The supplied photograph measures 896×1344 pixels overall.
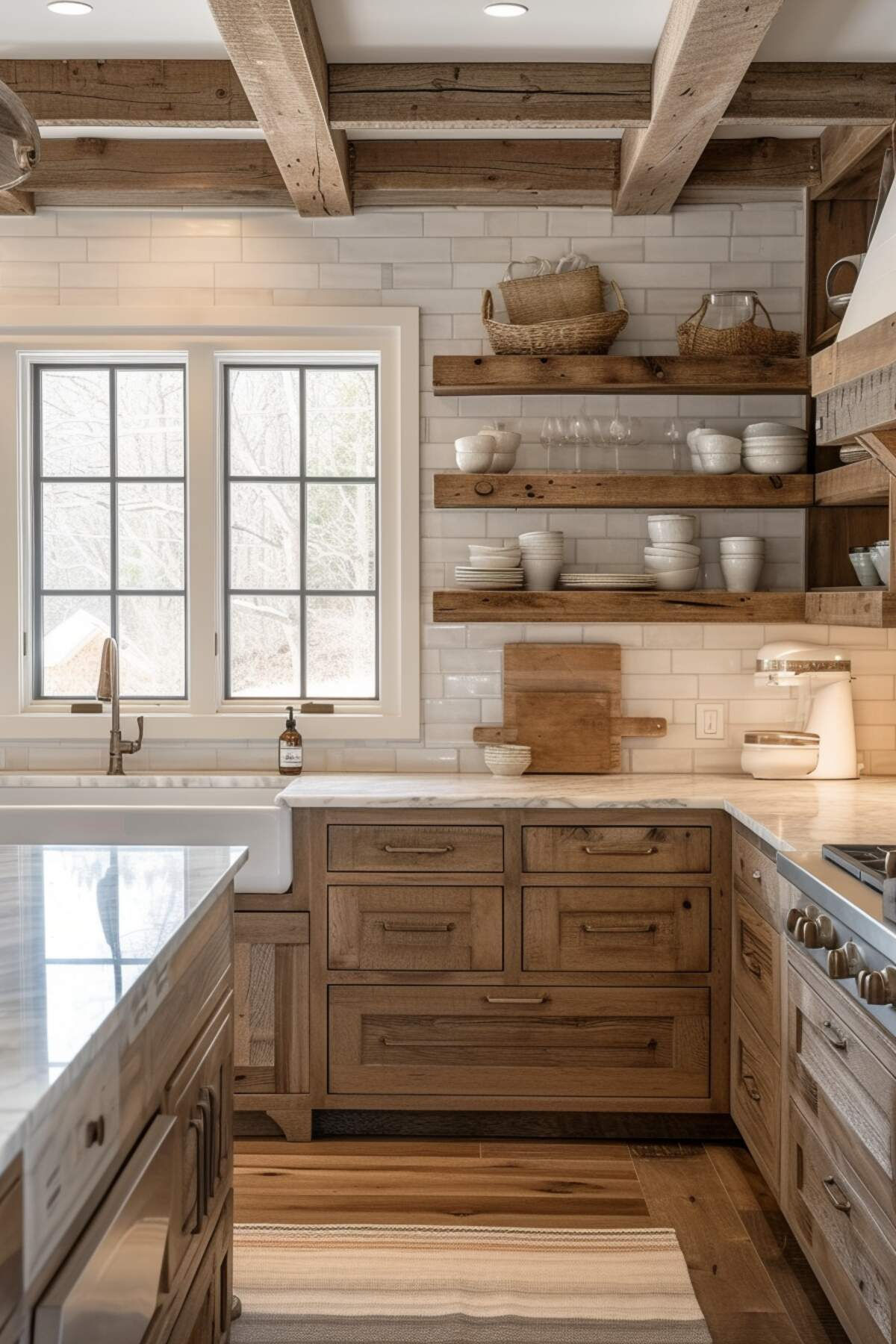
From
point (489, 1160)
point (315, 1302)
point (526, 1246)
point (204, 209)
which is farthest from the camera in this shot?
point (204, 209)

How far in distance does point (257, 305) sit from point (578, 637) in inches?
59.2

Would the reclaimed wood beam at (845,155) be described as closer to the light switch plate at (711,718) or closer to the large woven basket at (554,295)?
the large woven basket at (554,295)

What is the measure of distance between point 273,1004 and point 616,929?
98 centimetres

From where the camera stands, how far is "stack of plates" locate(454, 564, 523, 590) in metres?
3.87

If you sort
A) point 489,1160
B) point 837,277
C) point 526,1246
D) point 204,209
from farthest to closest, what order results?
point 204,209, point 837,277, point 489,1160, point 526,1246

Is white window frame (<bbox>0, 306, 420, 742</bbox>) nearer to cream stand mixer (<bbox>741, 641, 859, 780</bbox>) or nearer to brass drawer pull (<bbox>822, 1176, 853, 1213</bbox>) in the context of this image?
cream stand mixer (<bbox>741, 641, 859, 780</bbox>)

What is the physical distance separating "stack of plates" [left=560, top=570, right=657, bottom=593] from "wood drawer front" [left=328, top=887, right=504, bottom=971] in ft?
3.28

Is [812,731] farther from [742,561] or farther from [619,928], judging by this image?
[619,928]

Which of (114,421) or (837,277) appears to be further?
(114,421)

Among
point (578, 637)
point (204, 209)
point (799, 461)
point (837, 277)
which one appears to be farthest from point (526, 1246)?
point (204, 209)

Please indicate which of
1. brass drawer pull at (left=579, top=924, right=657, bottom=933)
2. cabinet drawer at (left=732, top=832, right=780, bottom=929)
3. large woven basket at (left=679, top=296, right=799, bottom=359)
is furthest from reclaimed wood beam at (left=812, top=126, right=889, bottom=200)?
brass drawer pull at (left=579, top=924, right=657, bottom=933)

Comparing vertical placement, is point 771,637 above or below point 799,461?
below

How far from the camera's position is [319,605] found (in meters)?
4.25

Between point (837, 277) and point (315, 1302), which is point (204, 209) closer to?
point (837, 277)
